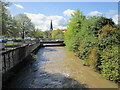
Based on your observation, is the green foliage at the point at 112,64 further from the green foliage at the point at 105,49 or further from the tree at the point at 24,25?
the tree at the point at 24,25

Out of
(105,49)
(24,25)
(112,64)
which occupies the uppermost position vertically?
(24,25)

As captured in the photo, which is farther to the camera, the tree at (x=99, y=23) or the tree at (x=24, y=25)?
the tree at (x=24, y=25)

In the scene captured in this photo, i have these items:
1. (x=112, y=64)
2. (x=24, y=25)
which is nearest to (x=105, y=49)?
(x=112, y=64)

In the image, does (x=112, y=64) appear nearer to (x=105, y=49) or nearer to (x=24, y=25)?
(x=105, y=49)

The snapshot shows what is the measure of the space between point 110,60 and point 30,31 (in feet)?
111

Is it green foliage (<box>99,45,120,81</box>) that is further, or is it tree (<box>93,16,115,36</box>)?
tree (<box>93,16,115,36</box>)

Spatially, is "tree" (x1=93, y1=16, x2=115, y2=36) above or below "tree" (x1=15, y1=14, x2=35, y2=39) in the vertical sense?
below

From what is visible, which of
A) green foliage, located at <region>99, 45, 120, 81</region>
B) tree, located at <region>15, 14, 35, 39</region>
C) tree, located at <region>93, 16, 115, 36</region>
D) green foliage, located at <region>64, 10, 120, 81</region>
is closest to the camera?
green foliage, located at <region>99, 45, 120, 81</region>

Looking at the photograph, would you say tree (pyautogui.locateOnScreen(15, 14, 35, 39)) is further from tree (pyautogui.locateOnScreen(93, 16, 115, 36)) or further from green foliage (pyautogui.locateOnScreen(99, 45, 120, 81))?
green foliage (pyautogui.locateOnScreen(99, 45, 120, 81))

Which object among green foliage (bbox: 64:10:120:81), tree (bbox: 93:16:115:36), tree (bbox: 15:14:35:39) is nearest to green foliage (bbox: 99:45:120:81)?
green foliage (bbox: 64:10:120:81)

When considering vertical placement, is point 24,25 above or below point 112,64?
above

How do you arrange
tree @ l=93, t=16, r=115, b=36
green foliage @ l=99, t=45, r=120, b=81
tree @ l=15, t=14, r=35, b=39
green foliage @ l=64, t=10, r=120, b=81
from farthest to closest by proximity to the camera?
tree @ l=15, t=14, r=35, b=39 < tree @ l=93, t=16, r=115, b=36 < green foliage @ l=64, t=10, r=120, b=81 < green foliage @ l=99, t=45, r=120, b=81

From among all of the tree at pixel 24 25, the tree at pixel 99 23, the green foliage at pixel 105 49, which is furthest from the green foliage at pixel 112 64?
the tree at pixel 24 25

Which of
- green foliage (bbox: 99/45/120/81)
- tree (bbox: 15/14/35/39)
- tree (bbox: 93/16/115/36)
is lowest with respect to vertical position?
green foliage (bbox: 99/45/120/81)
